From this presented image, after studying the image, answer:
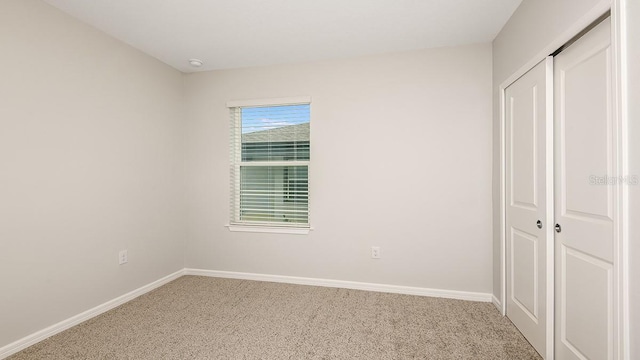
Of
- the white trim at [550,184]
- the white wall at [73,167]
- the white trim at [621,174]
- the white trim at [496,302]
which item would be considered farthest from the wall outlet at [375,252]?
the white wall at [73,167]

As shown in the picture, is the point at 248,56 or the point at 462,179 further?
the point at 248,56

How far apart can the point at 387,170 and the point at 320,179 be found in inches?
30.0

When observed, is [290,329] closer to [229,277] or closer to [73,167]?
[229,277]

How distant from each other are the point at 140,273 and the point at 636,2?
4.13 meters

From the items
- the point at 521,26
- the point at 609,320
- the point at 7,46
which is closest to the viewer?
the point at 609,320

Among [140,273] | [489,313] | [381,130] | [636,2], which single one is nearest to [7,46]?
[140,273]

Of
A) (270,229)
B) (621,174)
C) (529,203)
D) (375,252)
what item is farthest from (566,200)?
(270,229)

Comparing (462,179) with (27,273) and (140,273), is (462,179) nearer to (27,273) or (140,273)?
(140,273)

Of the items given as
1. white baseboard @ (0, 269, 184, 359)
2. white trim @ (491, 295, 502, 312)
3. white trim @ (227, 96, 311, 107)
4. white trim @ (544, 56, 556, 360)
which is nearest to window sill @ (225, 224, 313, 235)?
white baseboard @ (0, 269, 184, 359)

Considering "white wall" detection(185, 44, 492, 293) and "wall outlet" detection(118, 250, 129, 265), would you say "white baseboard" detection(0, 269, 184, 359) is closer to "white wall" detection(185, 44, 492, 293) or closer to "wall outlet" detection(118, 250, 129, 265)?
"wall outlet" detection(118, 250, 129, 265)

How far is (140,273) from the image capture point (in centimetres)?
305

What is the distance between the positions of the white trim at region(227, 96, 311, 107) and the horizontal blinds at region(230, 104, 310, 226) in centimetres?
8

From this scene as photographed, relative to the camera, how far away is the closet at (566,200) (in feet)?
4.66

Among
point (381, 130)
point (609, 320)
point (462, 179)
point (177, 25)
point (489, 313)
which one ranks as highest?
point (177, 25)
